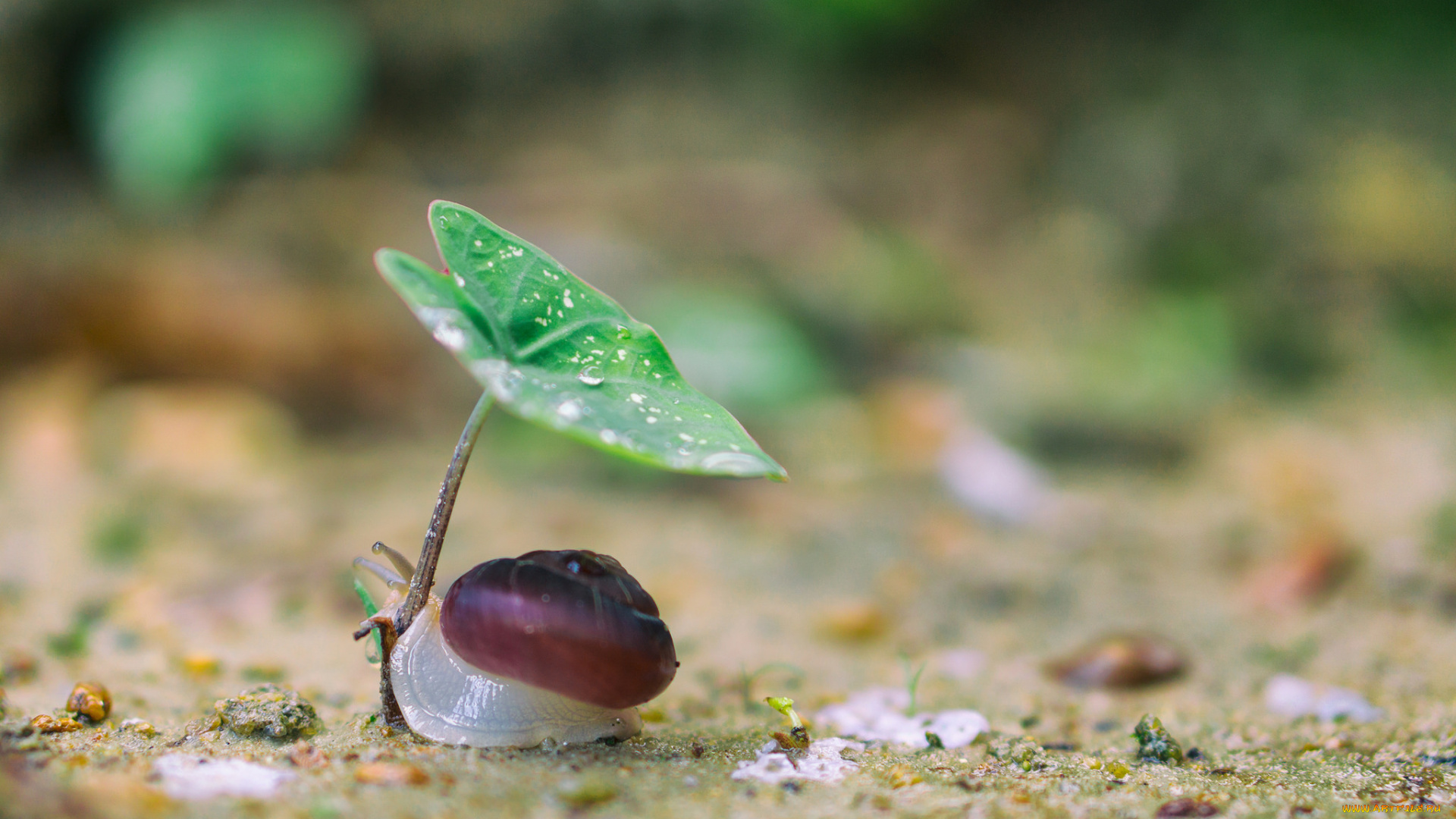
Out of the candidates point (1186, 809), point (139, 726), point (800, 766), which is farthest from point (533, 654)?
point (1186, 809)

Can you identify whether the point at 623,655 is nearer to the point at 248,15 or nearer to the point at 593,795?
the point at 593,795

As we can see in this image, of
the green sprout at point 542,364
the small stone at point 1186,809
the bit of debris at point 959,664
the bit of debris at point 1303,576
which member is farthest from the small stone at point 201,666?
the bit of debris at point 1303,576

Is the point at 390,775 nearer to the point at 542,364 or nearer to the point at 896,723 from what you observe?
the point at 542,364

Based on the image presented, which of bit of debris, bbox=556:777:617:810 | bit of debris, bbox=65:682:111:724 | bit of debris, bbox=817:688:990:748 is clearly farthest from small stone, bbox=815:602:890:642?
bit of debris, bbox=65:682:111:724

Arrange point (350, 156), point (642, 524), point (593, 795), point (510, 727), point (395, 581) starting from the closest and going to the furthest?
point (593, 795) < point (510, 727) < point (395, 581) < point (642, 524) < point (350, 156)

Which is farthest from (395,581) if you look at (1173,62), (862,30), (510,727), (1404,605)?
(1173,62)

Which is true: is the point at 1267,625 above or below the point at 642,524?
below

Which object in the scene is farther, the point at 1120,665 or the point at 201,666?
the point at 1120,665
